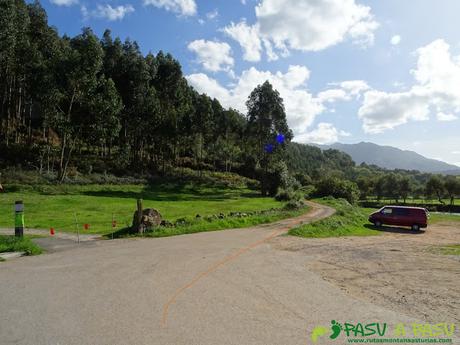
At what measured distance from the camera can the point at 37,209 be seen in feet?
101

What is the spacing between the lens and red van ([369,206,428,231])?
34.0 metres

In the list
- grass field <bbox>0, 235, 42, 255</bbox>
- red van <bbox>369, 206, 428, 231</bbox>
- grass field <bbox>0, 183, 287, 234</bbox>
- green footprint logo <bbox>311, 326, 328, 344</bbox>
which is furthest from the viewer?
red van <bbox>369, 206, 428, 231</bbox>

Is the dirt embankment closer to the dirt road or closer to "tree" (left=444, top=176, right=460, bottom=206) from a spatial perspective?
the dirt road

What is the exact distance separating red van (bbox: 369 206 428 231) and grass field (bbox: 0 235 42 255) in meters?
30.5

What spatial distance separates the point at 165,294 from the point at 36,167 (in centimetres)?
4558

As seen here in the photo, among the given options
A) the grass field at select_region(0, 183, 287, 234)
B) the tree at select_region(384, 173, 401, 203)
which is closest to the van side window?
the grass field at select_region(0, 183, 287, 234)

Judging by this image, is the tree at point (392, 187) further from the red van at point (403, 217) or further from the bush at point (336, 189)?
the red van at point (403, 217)

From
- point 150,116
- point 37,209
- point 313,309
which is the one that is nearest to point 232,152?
point 150,116

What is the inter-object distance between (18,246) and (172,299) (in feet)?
32.9

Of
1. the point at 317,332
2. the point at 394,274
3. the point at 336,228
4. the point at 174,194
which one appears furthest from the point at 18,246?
the point at 174,194

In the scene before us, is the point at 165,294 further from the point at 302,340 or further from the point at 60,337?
the point at 302,340

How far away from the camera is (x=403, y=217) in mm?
34438

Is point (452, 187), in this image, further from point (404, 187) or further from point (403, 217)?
point (403, 217)

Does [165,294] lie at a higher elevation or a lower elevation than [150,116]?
lower
